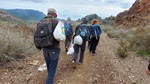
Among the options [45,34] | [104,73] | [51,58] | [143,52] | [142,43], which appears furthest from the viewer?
[142,43]

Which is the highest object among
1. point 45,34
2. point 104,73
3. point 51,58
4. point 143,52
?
point 45,34

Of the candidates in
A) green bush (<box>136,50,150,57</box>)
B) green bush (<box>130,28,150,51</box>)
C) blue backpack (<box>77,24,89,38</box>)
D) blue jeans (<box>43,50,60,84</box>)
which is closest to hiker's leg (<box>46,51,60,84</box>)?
blue jeans (<box>43,50,60,84</box>)

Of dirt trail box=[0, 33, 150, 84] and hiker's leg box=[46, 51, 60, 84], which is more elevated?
hiker's leg box=[46, 51, 60, 84]

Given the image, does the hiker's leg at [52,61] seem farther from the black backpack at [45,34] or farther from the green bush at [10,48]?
the green bush at [10,48]

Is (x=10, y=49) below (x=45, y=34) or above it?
below

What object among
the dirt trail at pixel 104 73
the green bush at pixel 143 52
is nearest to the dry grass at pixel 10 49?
the dirt trail at pixel 104 73

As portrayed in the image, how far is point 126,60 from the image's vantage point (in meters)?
4.92

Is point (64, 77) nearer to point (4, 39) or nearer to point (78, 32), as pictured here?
point (78, 32)

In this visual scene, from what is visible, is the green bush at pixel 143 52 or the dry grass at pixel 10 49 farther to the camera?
the green bush at pixel 143 52

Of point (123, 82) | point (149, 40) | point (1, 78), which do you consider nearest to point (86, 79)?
point (123, 82)

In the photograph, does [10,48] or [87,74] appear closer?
[87,74]

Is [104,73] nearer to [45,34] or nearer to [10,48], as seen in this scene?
[45,34]

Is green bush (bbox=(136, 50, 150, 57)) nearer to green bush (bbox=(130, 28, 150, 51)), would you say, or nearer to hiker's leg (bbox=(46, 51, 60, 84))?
green bush (bbox=(130, 28, 150, 51))

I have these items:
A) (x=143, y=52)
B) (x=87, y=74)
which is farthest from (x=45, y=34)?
(x=143, y=52)
